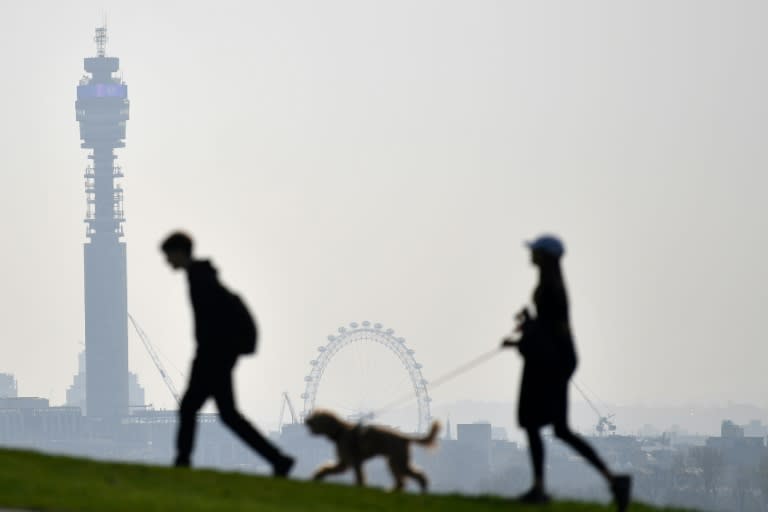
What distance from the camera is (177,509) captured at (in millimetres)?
16156

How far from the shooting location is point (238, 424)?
1856 centimetres

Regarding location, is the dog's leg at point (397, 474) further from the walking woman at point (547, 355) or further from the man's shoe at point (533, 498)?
the walking woman at point (547, 355)

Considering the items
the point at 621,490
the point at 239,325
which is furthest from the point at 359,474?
the point at 621,490

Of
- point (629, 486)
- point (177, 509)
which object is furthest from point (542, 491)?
point (177, 509)

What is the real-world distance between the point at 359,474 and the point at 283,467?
0.58m

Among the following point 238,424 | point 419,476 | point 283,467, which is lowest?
point 419,476

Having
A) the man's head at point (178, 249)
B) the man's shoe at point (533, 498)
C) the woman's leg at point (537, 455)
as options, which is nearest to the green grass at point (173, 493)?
the man's shoe at point (533, 498)

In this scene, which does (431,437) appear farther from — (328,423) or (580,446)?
(580,446)

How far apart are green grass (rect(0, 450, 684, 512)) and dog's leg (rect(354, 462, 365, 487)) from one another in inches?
7.2

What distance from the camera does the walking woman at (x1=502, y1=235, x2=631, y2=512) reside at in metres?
17.8

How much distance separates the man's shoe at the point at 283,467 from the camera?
18766 millimetres

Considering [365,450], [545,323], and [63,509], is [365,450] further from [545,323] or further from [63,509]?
[63,509]

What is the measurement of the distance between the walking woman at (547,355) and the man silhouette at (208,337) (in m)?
2.04

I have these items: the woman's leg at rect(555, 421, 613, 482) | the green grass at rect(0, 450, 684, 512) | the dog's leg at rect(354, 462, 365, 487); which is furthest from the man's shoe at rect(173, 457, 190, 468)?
the woman's leg at rect(555, 421, 613, 482)
